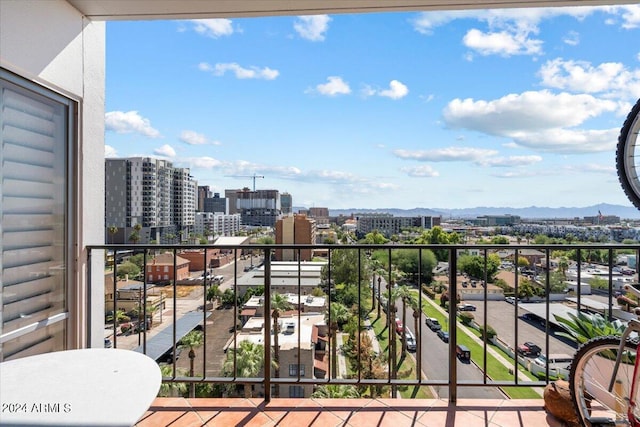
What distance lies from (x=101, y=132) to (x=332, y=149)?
111ft

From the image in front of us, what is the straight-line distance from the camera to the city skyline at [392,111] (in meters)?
20.0

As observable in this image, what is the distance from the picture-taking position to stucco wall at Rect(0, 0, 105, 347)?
1.74 meters

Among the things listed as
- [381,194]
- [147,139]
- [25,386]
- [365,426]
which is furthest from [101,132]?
[147,139]

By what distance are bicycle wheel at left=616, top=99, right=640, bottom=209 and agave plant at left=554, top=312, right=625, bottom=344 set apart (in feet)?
2.33

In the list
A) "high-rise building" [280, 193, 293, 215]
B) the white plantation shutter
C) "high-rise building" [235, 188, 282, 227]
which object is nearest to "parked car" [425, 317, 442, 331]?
the white plantation shutter

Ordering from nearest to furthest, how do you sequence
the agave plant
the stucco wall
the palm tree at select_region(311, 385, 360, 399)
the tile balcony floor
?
the stucco wall → the tile balcony floor → the agave plant → the palm tree at select_region(311, 385, 360, 399)

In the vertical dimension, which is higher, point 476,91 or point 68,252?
point 476,91

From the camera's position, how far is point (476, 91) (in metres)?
35.0

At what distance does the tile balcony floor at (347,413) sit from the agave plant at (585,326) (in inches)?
17.8

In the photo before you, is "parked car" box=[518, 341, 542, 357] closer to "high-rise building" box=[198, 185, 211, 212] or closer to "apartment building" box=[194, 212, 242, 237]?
"apartment building" box=[194, 212, 242, 237]

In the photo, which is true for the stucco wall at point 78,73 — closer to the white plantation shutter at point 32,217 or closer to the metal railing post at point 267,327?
the white plantation shutter at point 32,217

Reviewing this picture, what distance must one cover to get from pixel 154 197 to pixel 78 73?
22401mm

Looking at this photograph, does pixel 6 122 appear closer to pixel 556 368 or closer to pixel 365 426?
pixel 365 426

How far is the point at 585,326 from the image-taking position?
2.04 meters
